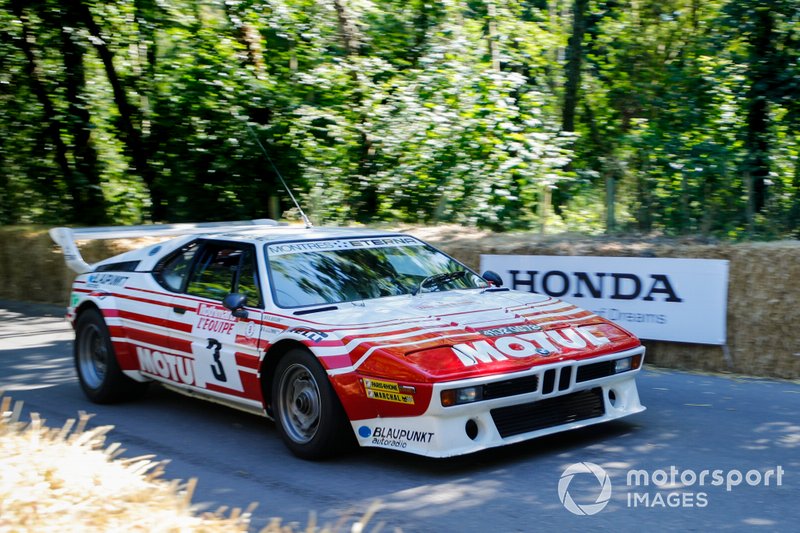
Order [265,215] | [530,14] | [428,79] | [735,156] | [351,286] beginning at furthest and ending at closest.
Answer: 1. [530,14]
2. [265,215]
3. [428,79]
4. [735,156]
5. [351,286]

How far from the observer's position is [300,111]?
1512 cm

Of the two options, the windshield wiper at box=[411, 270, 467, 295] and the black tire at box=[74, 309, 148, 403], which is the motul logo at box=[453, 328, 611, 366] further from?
the black tire at box=[74, 309, 148, 403]

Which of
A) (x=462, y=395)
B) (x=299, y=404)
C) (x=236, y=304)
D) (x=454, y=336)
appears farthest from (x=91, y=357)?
(x=462, y=395)

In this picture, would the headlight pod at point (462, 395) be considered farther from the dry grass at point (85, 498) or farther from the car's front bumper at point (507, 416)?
the dry grass at point (85, 498)

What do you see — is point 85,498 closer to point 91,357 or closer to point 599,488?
point 599,488

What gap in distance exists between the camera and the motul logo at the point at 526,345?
221 inches

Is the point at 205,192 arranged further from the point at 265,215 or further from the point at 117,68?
the point at 117,68

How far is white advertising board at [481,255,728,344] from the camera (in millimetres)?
8852

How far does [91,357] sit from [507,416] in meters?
4.35

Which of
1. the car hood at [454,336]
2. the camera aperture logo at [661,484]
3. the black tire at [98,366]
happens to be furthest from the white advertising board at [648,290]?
the black tire at [98,366]

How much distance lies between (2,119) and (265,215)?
6.13 m

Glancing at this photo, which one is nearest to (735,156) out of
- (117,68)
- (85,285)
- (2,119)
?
(85,285)

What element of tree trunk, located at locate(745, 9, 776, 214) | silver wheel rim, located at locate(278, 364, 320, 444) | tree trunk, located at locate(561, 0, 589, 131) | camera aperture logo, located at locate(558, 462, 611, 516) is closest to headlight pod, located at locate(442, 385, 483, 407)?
camera aperture logo, located at locate(558, 462, 611, 516)

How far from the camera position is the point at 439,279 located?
7.19 metres
